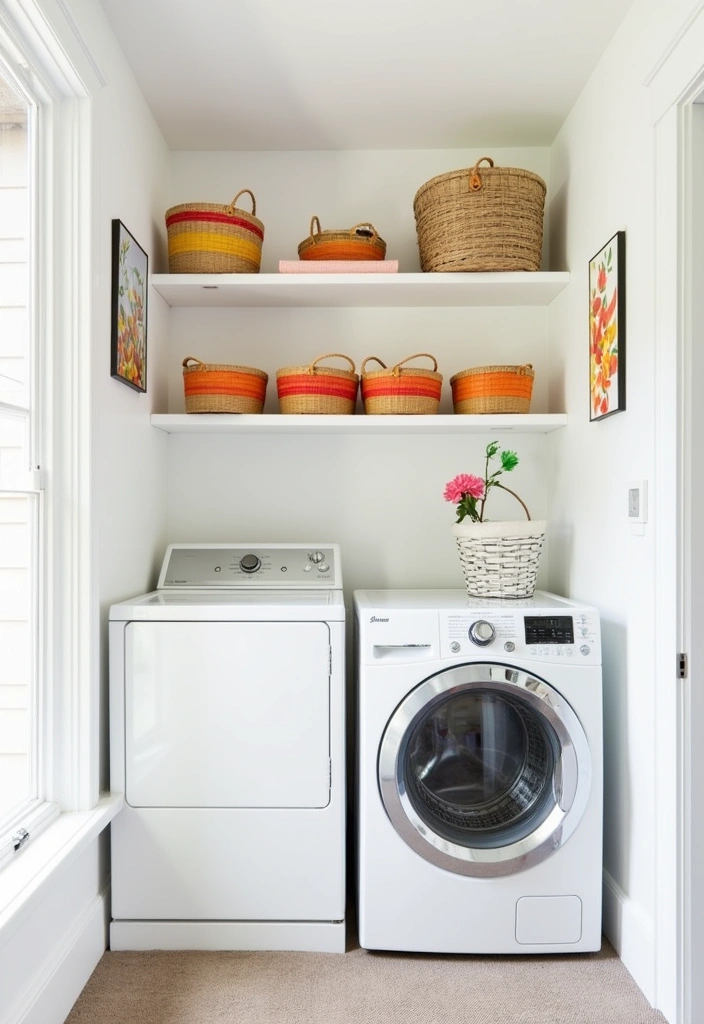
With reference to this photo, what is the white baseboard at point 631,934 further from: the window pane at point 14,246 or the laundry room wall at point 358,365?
the window pane at point 14,246

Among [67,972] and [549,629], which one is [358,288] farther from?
[67,972]

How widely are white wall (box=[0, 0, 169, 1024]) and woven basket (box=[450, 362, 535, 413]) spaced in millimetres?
1059

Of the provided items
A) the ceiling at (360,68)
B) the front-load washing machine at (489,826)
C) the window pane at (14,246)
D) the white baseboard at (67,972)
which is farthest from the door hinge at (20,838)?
the ceiling at (360,68)

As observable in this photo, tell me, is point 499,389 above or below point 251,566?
above

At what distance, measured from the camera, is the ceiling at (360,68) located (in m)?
1.96

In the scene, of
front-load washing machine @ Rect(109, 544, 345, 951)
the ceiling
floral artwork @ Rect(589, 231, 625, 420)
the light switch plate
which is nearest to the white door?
front-load washing machine @ Rect(109, 544, 345, 951)

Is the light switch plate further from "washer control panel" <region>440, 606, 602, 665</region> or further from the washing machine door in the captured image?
the washing machine door

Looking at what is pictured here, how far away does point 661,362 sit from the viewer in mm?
1714

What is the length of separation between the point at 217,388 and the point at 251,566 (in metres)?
0.59

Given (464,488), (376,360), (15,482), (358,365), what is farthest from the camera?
(358,365)

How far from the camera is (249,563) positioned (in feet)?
8.11

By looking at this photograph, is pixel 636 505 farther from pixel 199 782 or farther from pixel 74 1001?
pixel 74 1001

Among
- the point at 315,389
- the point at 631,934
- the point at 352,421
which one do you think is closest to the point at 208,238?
the point at 315,389

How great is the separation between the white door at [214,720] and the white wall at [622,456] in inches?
32.7
